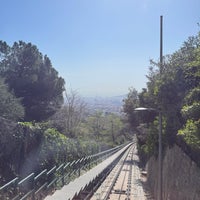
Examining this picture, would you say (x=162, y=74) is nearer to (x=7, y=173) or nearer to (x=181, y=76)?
(x=181, y=76)

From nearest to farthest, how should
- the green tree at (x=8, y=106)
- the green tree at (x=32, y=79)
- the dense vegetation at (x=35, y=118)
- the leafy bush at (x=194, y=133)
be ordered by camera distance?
the leafy bush at (x=194, y=133), the dense vegetation at (x=35, y=118), the green tree at (x=8, y=106), the green tree at (x=32, y=79)

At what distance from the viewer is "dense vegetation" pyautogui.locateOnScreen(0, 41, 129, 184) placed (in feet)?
Result: 34.7

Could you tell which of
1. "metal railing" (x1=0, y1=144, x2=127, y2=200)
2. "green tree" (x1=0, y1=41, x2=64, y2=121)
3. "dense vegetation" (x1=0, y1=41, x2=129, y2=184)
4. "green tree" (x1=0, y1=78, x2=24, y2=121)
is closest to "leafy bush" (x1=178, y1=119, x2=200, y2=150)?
"metal railing" (x1=0, y1=144, x2=127, y2=200)

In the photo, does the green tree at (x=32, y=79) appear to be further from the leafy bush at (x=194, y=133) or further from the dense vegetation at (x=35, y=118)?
the leafy bush at (x=194, y=133)

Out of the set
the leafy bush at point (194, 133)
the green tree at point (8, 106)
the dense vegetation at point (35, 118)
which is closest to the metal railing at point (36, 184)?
the dense vegetation at point (35, 118)

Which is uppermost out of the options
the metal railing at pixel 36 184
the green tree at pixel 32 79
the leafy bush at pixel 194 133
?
the green tree at pixel 32 79

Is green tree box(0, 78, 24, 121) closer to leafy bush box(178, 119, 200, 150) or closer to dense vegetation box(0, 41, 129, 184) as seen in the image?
dense vegetation box(0, 41, 129, 184)

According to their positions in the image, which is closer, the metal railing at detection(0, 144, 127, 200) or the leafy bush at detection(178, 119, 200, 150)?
the leafy bush at detection(178, 119, 200, 150)

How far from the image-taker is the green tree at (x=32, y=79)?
127ft

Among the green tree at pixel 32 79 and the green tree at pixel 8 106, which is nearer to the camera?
the green tree at pixel 8 106

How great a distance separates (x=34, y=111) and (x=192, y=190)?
32166 millimetres

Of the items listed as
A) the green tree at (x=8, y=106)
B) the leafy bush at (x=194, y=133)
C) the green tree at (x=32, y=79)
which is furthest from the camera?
the green tree at (x=32, y=79)

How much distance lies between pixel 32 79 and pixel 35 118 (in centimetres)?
465

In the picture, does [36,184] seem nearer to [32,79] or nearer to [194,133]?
[194,133]
